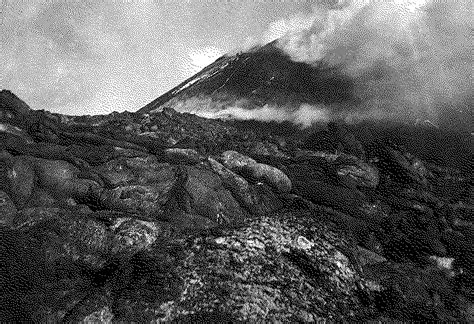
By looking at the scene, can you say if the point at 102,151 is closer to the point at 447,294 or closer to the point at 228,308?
the point at 228,308

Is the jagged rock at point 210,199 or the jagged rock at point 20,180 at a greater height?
the jagged rock at point 20,180

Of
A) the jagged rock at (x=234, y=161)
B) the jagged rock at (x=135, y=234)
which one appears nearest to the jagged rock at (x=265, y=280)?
the jagged rock at (x=135, y=234)

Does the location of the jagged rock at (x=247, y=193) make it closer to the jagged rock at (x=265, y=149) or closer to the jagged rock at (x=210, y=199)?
the jagged rock at (x=210, y=199)

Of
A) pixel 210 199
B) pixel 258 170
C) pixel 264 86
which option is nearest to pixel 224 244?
pixel 210 199

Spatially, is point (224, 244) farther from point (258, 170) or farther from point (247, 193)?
point (258, 170)

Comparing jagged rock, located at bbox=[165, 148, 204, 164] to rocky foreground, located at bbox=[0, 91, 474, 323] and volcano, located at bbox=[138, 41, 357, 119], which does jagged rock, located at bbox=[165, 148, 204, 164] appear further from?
volcano, located at bbox=[138, 41, 357, 119]
